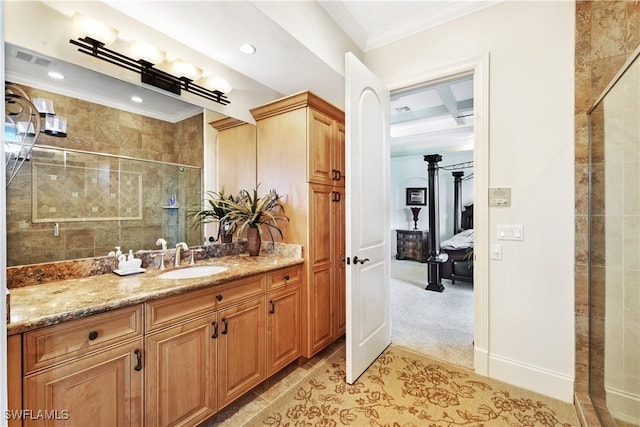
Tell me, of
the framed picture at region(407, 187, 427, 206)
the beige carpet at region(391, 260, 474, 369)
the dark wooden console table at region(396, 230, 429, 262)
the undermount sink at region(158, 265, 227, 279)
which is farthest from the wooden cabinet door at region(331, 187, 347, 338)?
the framed picture at region(407, 187, 427, 206)

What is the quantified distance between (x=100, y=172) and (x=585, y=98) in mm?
3106

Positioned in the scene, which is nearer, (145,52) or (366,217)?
(145,52)

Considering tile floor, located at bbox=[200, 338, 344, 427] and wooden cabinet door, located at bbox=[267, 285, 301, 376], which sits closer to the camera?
tile floor, located at bbox=[200, 338, 344, 427]

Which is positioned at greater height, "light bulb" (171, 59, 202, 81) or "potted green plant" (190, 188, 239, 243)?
"light bulb" (171, 59, 202, 81)

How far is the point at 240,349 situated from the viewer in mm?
1726

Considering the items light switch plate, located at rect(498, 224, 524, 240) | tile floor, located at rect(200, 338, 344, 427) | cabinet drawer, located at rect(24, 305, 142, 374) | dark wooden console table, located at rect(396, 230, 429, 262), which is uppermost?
light switch plate, located at rect(498, 224, 524, 240)

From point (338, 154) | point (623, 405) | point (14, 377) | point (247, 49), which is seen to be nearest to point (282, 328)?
point (14, 377)

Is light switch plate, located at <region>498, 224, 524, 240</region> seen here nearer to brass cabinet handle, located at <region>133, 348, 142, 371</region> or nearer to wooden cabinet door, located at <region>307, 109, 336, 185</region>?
wooden cabinet door, located at <region>307, 109, 336, 185</region>

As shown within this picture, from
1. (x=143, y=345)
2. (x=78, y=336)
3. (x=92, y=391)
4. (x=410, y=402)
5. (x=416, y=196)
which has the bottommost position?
(x=410, y=402)

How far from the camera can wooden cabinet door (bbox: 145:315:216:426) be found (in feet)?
4.39

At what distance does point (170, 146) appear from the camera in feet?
6.66

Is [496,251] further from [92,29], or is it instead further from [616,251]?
[92,29]

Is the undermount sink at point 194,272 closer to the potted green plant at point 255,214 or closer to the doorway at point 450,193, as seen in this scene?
the potted green plant at point 255,214

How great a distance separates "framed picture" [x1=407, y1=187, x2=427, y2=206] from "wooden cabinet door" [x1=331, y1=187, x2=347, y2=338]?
15.8 ft
